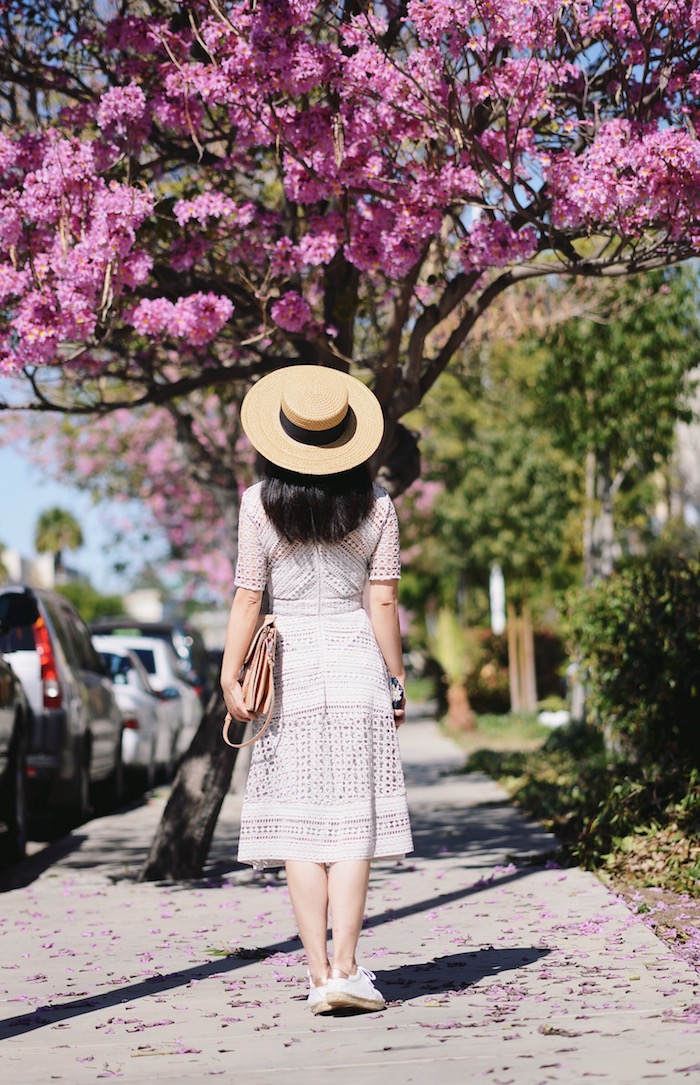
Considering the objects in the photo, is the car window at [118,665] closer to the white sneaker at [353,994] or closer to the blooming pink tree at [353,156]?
the blooming pink tree at [353,156]

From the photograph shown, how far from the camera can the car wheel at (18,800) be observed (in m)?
10.6

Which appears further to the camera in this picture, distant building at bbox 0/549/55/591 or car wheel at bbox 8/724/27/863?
distant building at bbox 0/549/55/591

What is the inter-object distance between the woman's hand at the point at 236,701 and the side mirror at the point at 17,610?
6.42 m

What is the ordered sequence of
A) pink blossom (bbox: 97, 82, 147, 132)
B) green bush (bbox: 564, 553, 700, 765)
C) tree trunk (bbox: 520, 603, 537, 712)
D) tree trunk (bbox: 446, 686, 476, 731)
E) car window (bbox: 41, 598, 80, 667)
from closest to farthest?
pink blossom (bbox: 97, 82, 147, 132) < green bush (bbox: 564, 553, 700, 765) < car window (bbox: 41, 598, 80, 667) < tree trunk (bbox: 446, 686, 476, 731) < tree trunk (bbox: 520, 603, 537, 712)

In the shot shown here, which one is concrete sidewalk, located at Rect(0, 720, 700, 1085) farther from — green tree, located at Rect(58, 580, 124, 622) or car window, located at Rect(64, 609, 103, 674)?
green tree, located at Rect(58, 580, 124, 622)

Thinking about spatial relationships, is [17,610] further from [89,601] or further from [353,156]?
[89,601]

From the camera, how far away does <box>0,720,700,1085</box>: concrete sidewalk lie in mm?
4805

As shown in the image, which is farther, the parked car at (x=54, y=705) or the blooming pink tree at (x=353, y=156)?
the parked car at (x=54, y=705)

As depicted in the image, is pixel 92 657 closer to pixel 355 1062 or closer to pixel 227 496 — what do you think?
pixel 227 496

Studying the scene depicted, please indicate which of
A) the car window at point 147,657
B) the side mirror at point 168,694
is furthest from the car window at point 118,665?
the car window at point 147,657

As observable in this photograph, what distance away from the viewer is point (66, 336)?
8.61 metres

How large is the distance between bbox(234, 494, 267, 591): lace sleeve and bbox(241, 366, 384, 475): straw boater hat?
244 mm

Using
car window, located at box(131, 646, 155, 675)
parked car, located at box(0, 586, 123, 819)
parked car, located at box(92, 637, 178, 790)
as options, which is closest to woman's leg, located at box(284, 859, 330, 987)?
parked car, located at box(0, 586, 123, 819)

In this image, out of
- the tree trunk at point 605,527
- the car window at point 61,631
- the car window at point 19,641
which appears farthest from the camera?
the tree trunk at point 605,527
